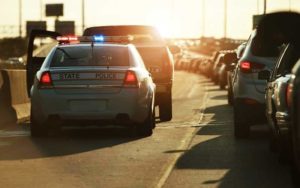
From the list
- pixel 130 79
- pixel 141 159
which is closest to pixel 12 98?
pixel 130 79

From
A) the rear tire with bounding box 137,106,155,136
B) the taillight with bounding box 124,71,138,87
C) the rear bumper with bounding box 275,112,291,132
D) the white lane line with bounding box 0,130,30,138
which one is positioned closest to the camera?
the rear bumper with bounding box 275,112,291,132

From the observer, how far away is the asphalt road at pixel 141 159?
446 inches

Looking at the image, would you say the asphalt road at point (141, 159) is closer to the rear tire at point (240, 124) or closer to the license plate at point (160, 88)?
the rear tire at point (240, 124)

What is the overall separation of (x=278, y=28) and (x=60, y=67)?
335 cm

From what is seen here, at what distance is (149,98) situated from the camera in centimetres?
1730

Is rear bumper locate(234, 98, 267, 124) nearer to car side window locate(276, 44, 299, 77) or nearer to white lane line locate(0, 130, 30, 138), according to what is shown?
car side window locate(276, 44, 299, 77)

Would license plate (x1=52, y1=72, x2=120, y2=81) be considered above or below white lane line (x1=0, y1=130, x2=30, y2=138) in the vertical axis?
above

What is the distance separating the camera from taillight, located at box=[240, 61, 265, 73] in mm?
16109

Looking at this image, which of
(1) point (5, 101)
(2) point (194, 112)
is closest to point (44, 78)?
(1) point (5, 101)

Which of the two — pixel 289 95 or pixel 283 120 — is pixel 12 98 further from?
pixel 289 95

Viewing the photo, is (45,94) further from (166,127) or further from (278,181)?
(278,181)

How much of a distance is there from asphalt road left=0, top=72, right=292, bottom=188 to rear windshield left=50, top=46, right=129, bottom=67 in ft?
3.73

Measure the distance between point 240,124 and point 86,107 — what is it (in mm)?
2312

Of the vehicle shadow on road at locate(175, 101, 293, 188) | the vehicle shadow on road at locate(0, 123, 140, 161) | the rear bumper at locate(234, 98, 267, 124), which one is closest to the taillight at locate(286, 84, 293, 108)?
the vehicle shadow on road at locate(175, 101, 293, 188)
